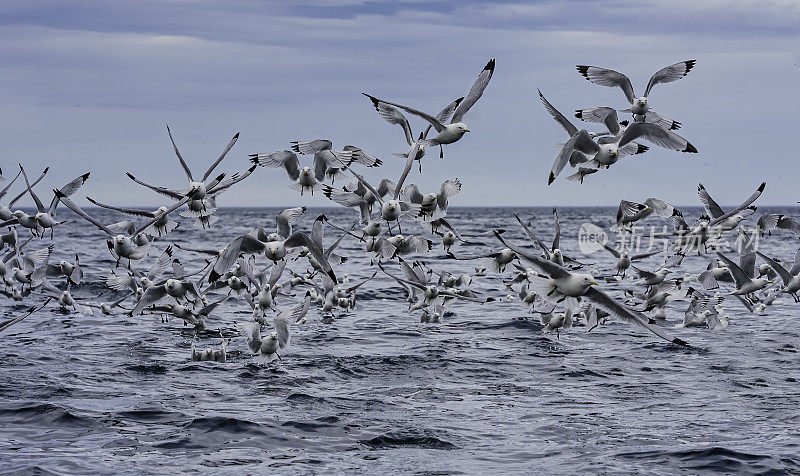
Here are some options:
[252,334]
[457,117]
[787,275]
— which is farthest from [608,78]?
[252,334]

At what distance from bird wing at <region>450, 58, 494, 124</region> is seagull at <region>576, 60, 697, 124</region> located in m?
1.64

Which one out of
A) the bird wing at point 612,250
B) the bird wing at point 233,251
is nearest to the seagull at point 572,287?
the bird wing at point 233,251

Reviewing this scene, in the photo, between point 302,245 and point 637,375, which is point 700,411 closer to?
point 637,375

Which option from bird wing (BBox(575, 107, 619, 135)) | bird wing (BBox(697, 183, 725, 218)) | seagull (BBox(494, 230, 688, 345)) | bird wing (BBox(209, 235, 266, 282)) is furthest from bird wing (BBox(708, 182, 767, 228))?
bird wing (BBox(209, 235, 266, 282))

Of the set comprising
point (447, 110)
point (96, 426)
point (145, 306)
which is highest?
point (447, 110)

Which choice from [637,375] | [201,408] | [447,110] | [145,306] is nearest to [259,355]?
[145,306]

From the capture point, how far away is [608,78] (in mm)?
15250

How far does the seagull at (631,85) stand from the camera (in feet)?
48.6

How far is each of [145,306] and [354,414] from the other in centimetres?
551

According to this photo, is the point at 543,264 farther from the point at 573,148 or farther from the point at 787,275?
the point at 787,275

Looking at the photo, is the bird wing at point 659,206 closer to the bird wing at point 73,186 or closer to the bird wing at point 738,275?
the bird wing at point 738,275

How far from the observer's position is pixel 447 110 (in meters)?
15.1

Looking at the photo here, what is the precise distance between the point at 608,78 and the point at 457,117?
2810 millimetres

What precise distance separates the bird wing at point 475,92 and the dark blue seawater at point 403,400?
2.60m
